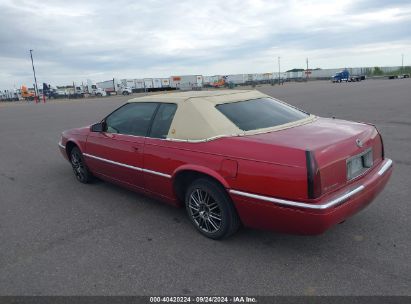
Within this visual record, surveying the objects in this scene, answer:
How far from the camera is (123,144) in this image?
4.46 metres

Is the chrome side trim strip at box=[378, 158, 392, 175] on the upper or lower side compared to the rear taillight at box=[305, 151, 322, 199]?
lower

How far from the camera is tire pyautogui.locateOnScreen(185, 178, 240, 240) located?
338cm

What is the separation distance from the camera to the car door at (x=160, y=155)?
12.5 ft

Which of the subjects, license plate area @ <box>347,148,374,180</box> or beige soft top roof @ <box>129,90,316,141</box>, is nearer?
license plate area @ <box>347,148,374,180</box>

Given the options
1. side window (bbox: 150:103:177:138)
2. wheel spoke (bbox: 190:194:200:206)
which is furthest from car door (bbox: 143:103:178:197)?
wheel spoke (bbox: 190:194:200:206)

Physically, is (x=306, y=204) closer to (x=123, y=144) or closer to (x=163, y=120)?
(x=163, y=120)

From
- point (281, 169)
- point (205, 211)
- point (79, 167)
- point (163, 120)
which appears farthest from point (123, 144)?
point (281, 169)

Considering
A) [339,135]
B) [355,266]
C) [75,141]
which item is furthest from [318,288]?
[75,141]

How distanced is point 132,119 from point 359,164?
279 cm

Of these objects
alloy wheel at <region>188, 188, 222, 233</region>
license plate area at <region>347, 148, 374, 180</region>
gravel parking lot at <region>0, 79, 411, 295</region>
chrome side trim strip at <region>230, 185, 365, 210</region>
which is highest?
license plate area at <region>347, 148, 374, 180</region>

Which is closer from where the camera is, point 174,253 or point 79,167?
point 174,253

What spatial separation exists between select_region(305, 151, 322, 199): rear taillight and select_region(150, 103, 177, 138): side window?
1.74 m

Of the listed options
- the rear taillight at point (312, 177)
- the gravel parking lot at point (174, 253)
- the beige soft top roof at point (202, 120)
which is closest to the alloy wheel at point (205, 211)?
the gravel parking lot at point (174, 253)

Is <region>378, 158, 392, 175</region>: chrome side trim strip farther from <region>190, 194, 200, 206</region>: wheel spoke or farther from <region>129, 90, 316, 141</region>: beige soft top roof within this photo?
<region>190, 194, 200, 206</region>: wheel spoke
